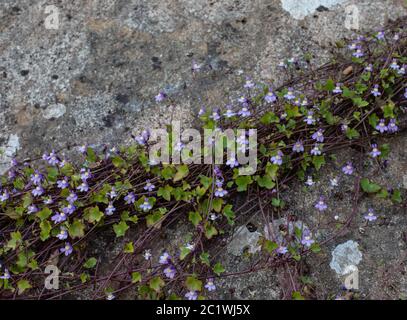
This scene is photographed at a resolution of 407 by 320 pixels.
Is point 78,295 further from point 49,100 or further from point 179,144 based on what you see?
point 49,100

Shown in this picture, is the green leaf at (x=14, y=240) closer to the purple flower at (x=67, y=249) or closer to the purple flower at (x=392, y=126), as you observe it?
the purple flower at (x=67, y=249)

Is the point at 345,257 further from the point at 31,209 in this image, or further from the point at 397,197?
the point at 31,209

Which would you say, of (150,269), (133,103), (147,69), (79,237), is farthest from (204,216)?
(147,69)

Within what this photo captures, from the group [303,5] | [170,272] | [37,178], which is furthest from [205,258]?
[303,5]

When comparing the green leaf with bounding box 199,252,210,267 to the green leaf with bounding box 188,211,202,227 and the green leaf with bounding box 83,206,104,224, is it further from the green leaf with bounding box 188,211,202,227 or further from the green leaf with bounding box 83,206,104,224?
the green leaf with bounding box 83,206,104,224

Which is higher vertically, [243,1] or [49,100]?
[243,1]
